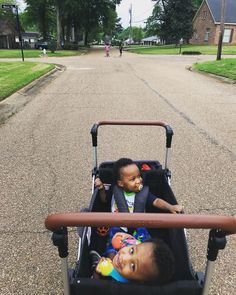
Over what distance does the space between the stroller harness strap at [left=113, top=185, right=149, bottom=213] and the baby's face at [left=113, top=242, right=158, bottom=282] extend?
0.81 metres

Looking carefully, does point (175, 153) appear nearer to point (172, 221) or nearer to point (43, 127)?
point (43, 127)

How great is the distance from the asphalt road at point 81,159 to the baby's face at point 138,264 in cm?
90

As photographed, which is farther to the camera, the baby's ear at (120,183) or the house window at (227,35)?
the house window at (227,35)

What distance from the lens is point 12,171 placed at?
15.8ft

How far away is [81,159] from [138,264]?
3.44m

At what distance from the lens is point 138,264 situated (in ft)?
6.24

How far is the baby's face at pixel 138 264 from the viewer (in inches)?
73.7

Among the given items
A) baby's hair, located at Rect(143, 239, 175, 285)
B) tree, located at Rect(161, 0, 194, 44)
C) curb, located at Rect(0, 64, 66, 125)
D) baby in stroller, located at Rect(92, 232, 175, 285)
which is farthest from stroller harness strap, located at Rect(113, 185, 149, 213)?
tree, located at Rect(161, 0, 194, 44)

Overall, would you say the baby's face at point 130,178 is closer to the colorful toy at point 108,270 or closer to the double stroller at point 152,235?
the double stroller at point 152,235

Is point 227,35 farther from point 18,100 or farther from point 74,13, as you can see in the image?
point 18,100

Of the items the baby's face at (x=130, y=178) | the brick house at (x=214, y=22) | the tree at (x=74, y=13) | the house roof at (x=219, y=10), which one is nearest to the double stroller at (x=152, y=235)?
the baby's face at (x=130, y=178)

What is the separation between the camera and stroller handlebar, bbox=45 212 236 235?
1490mm

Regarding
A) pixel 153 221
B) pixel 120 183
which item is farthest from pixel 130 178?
pixel 153 221

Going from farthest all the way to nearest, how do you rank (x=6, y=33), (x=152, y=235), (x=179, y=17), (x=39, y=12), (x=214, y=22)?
1. (x=39, y=12)
2. (x=6, y=33)
3. (x=179, y=17)
4. (x=214, y=22)
5. (x=152, y=235)
